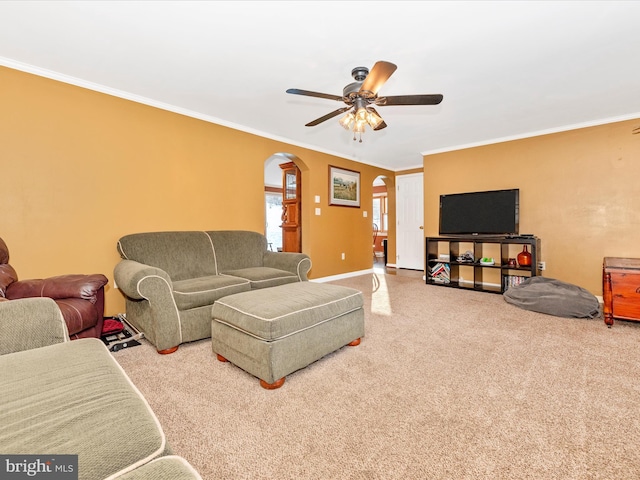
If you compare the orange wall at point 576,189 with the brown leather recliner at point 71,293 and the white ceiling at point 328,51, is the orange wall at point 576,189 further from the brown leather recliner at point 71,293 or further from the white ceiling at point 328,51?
the brown leather recliner at point 71,293

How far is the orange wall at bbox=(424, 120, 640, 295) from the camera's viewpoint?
380 centimetres

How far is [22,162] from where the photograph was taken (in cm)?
255

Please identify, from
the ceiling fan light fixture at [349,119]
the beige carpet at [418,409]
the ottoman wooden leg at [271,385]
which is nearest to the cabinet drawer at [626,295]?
the beige carpet at [418,409]

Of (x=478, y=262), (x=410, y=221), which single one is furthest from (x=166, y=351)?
(x=410, y=221)

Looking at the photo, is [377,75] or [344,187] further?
[344,187]

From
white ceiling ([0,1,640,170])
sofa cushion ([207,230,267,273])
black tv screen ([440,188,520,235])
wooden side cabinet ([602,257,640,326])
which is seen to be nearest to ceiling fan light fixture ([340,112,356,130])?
white ceiling ([0,1,640,170])

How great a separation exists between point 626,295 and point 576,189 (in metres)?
1.81

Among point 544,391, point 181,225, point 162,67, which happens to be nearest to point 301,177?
point 181,225

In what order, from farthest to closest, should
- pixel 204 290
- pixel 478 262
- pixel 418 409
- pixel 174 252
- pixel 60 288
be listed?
pixel 478 262 → pixel 174 252 → pixel 204 290 → pixel 60 288 → pixel 418 409

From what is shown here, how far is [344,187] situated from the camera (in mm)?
5637

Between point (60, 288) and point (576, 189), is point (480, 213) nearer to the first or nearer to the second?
point (576, 189)

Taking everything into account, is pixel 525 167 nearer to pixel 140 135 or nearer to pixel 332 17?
pixel 332 17

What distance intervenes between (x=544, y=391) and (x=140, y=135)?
3989 mm

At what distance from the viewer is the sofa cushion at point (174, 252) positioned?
2.87m
